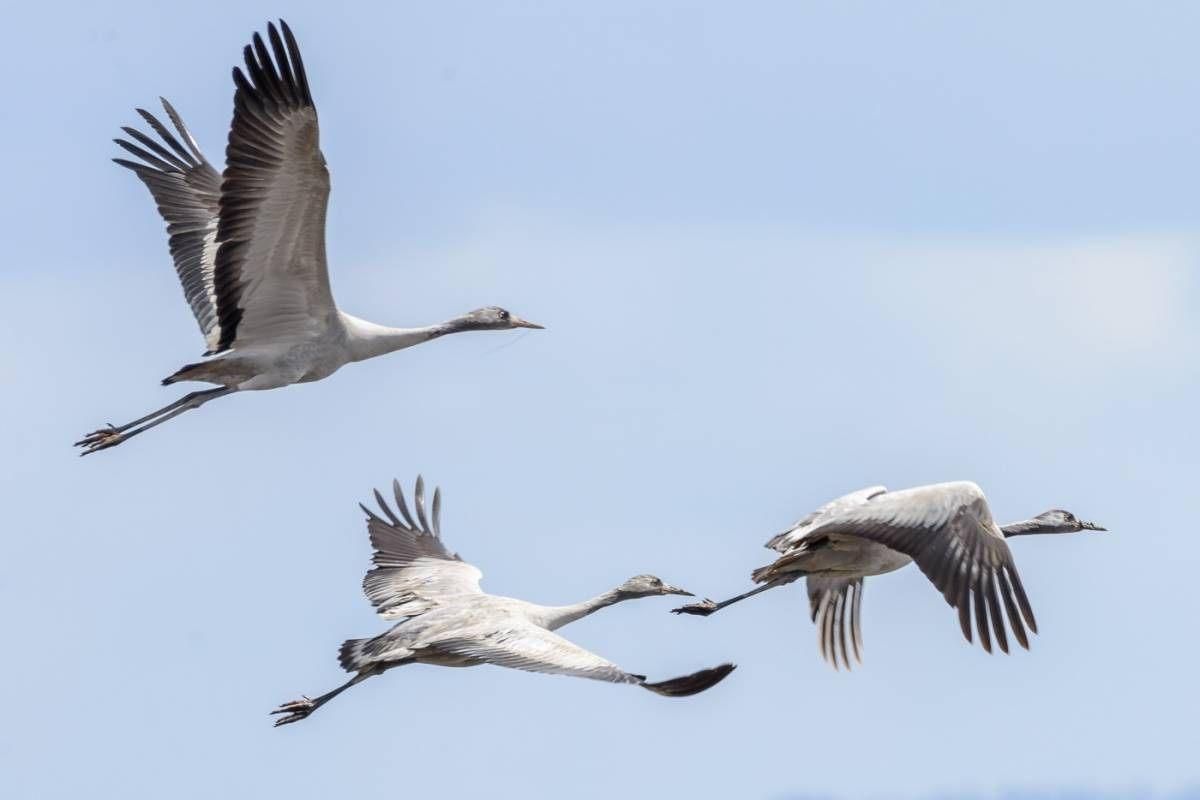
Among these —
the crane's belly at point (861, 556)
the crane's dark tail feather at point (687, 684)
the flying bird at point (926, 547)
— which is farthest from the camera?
the crane's belly at point (861, 556)

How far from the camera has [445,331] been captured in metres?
24.4

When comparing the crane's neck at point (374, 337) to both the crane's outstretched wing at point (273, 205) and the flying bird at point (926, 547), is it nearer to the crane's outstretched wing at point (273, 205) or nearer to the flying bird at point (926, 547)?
the crane's outstretched wing at point (273, 205)

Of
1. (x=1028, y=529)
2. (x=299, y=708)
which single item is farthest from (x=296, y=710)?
(x=1028, y=529)

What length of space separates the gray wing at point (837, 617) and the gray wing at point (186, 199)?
22.9 ft

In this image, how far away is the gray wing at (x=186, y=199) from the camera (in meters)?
25.7

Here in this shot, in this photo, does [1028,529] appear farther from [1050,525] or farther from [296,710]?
[296,710]

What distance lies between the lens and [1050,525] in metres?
24.7

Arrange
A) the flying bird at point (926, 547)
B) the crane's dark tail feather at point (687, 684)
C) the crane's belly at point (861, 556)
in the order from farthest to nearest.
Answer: the crane's belly at point (861, 556) → the flying bird at point (926, 547) → the crane's dark tail feather at point (687, 684)

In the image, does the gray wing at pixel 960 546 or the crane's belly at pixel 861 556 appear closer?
the gray wing at pixel 960 546

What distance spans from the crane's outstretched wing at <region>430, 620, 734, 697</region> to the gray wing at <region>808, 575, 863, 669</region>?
14.6 feet

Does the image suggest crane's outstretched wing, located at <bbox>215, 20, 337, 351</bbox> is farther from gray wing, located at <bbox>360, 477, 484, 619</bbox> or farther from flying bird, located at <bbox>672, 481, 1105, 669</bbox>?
flying bird, located at <bbox>672, 481, 1105, 669</bbox>

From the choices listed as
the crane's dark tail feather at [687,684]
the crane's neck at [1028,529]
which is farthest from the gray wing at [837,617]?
the crane's dark tail feather at [687,684]

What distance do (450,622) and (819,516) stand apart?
3.56 metres

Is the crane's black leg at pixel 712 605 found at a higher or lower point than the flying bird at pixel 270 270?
lower
